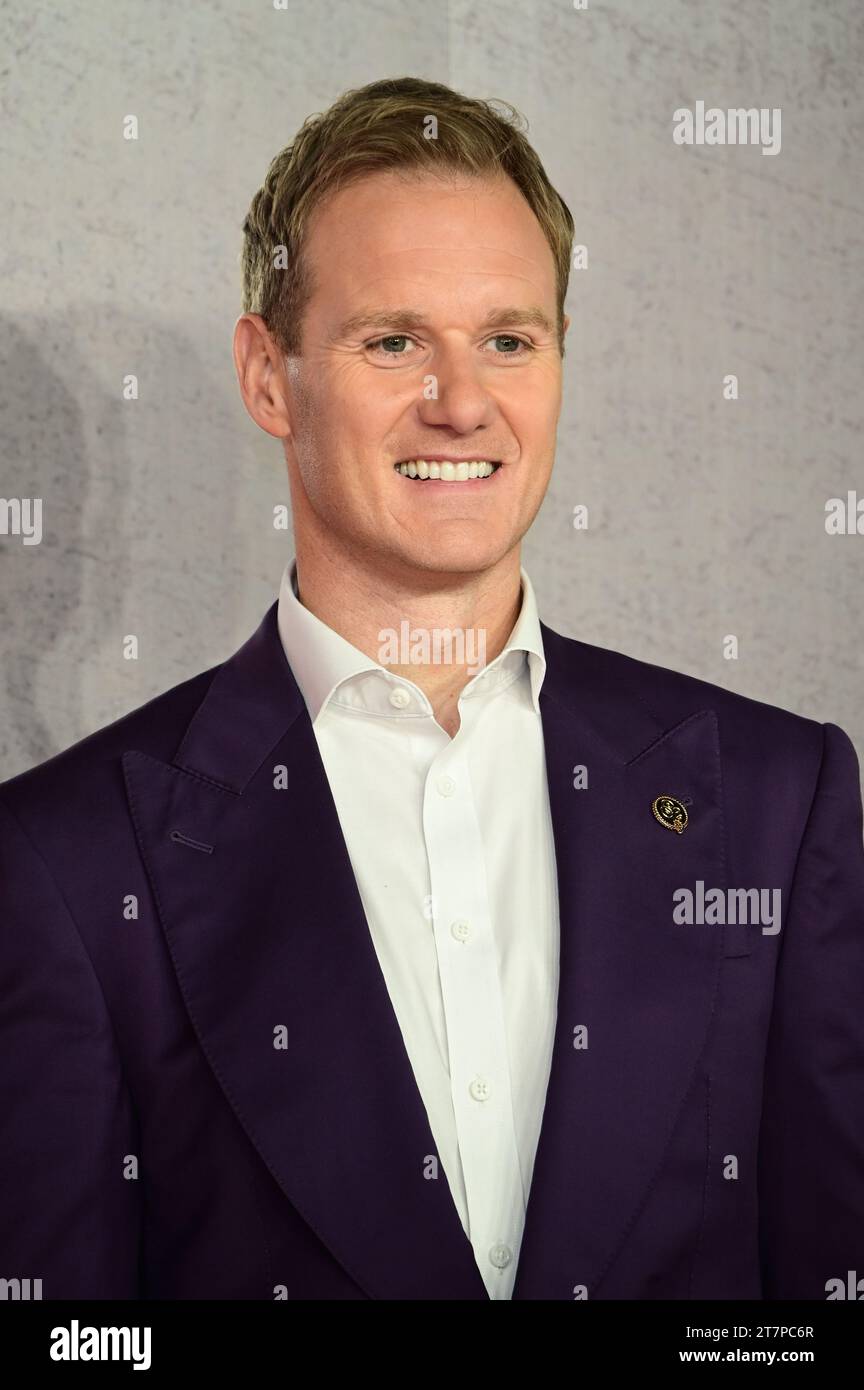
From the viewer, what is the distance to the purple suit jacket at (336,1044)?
5.03ft

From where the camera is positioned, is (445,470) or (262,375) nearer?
(445,470)

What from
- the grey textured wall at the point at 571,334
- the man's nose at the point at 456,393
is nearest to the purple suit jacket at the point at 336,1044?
the man's nose at the point at 456,393

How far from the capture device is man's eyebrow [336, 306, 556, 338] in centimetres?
169

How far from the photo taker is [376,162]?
1.74 m

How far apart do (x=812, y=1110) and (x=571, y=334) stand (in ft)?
3.78

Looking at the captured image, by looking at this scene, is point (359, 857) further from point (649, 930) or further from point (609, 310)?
point (609, 310)

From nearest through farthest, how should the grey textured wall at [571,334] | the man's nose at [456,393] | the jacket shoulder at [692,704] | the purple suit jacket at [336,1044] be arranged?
1. the purple suit jacket at [336,1044]
2. the man's nose at [456,393]
3. the jacket shoulder at [692,704]
4. the grey textured wall at [571,334]

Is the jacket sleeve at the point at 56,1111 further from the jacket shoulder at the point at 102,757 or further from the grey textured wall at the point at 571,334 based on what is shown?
the grey textured wall at the point at 571,334

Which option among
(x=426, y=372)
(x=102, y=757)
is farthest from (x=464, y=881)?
(x=426, y=372)

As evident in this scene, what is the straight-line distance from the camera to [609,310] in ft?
7.79

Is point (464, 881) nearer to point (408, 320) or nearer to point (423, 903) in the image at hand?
point (423, 903)

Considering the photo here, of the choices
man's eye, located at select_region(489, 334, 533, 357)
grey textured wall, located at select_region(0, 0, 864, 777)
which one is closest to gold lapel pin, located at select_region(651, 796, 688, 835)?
man's eye, located at select_region(489, 334, 533, 357)

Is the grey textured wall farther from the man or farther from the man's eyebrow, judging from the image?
the man's eyebrow

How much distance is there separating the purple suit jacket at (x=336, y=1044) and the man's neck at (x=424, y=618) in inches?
3.8
